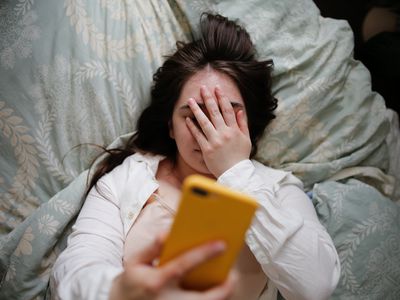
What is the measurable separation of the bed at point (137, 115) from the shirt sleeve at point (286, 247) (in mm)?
264

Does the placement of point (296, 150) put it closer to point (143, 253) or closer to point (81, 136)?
point (81, 136)

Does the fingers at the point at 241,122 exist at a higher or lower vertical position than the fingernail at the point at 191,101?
lower

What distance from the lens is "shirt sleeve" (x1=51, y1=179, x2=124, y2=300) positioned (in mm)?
624

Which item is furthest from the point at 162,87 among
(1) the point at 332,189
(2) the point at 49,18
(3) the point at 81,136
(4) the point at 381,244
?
(4) the point at 381,244

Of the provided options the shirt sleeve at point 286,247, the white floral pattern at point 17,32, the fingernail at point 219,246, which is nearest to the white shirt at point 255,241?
the shirt sleeve at point 286,247

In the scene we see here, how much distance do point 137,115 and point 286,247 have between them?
0.57 m

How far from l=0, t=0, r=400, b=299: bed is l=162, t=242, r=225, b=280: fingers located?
0.62m

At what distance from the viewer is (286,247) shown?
77 cm

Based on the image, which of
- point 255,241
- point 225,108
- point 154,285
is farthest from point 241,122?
point 154,285

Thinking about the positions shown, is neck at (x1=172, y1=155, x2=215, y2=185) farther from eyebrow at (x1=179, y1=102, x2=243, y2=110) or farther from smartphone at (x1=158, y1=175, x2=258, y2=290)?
smartphone at (x1=158, y1=175, x2=258, y2=290)

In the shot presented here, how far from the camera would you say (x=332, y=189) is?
1114 mm

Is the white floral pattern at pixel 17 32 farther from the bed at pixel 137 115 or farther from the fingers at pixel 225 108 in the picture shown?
the fingers at pixel 225 108

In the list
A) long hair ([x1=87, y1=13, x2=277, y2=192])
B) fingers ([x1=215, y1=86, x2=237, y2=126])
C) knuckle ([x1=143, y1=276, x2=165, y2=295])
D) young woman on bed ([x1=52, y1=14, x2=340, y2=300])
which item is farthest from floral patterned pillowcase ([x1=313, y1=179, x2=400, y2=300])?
knuckle ([x1=143, y1=276, x2=165, y2=295])

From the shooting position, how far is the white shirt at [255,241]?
747 millimetres
